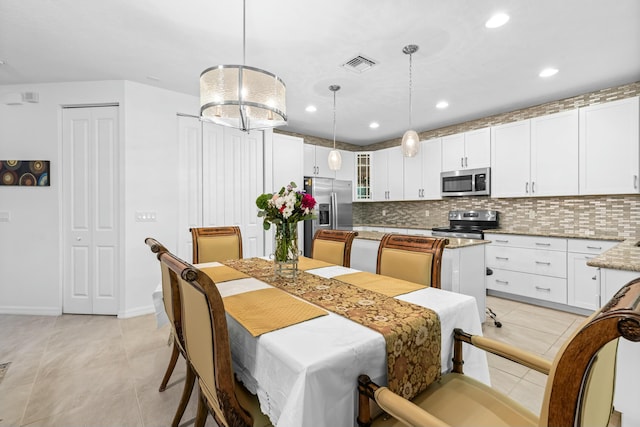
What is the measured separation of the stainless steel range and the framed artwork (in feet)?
16.6

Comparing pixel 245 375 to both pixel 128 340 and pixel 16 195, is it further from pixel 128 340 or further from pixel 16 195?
pixel 16 195

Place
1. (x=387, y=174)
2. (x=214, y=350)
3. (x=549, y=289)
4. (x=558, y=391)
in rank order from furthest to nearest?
(x=387, y=174)
(x=549, y=289)
(x=214, y=350)
(x=558, y=391)

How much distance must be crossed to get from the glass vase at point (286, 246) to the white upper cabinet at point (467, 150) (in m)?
3.61

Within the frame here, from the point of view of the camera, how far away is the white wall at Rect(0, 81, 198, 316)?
3131 mm

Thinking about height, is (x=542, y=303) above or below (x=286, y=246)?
below

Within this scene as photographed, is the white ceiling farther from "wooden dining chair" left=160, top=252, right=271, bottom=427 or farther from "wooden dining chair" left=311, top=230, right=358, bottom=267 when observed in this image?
"wooden dining chair" left=160, top=252, right=271, bottom=427

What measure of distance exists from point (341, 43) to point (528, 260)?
3.36 metres

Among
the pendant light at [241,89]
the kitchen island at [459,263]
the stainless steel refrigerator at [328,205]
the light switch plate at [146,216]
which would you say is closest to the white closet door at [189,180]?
the light switch plate at [146,216]

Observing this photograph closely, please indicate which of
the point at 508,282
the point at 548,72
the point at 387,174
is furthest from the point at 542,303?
the point at 387,174

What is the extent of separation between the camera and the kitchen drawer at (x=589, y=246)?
9.94 feet

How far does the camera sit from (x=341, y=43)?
7.81 feet

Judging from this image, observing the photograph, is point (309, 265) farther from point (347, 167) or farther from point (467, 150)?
point (347, 167)

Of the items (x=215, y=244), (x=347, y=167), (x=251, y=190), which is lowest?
(x=215, y=244)

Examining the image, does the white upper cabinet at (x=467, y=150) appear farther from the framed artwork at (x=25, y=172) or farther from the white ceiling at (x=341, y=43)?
the framed artwork at (x=25, y=172)
